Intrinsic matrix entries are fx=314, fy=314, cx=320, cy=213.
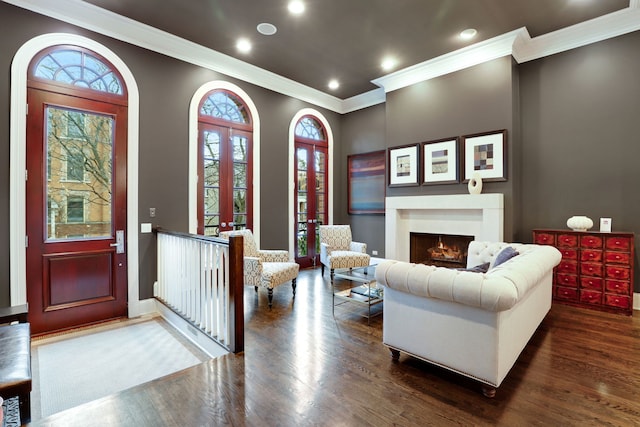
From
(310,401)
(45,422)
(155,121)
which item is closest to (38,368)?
(45,422)

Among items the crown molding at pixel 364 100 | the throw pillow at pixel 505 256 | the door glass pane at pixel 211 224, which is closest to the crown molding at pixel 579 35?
the crown molding at pixel 364 100

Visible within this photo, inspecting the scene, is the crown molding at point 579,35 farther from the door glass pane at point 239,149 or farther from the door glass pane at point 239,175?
the door glass pane at point 239,175

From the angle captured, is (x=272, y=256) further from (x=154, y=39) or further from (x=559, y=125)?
(x=559, y=125)

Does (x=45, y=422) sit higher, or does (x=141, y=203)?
(x=141, y=203)

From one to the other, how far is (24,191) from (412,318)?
387 centimetres

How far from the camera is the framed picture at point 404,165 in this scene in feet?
17.6

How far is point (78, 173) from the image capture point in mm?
3496

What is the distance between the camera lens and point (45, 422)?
5.90ft

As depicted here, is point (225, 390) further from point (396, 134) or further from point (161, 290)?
point (396, 134)

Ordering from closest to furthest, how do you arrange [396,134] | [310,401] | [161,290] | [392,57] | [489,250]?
[310,401], [489,250], [161,290], [392,57], [396,134]

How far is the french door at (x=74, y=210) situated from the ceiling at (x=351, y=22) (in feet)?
4.29

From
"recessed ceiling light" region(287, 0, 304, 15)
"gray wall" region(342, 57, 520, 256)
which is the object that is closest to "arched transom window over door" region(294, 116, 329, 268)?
"gray wall" region(342, 57, 520, 256)

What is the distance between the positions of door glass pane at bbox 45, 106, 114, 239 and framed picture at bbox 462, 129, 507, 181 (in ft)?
15.9

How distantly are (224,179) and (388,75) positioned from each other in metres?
3.28
